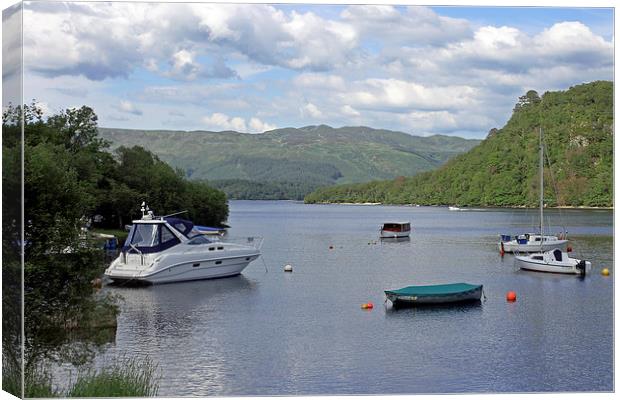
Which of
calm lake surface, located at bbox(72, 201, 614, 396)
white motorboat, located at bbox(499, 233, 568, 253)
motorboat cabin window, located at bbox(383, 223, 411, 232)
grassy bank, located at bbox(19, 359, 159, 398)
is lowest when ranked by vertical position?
calm lake surface, located at bbox(72, 201, 614, 396)

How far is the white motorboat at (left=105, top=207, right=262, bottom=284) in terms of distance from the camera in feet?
103

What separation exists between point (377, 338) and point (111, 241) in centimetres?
2883

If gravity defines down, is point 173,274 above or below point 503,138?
below

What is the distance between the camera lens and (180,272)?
32.1 m

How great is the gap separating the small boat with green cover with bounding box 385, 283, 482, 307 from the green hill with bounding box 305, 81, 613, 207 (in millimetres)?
5862

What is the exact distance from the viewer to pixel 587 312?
2519 cm

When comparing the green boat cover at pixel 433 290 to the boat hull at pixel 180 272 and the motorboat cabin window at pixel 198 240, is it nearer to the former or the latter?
the boat hull at pixel 180 272

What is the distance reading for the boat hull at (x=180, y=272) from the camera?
31.3 meters

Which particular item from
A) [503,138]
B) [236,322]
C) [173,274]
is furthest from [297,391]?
[503,138]

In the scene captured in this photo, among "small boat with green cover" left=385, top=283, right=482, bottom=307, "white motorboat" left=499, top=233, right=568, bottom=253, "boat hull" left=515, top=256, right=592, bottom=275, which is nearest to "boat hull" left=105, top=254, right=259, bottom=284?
"small boat with green cover" left=385, top=283, right=482, bottom=307

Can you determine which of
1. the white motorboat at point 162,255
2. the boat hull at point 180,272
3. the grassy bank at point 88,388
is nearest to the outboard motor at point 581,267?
the boat hull at point 180,272

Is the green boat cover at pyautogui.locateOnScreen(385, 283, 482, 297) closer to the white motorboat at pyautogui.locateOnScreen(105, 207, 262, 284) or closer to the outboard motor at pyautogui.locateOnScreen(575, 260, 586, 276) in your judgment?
the white motorboat at pyautogui.locateOnScreen(105, 207, 262, 284)

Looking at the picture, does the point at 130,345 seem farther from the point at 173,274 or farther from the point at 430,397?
the point at 173,274

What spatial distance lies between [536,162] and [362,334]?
61500mm
